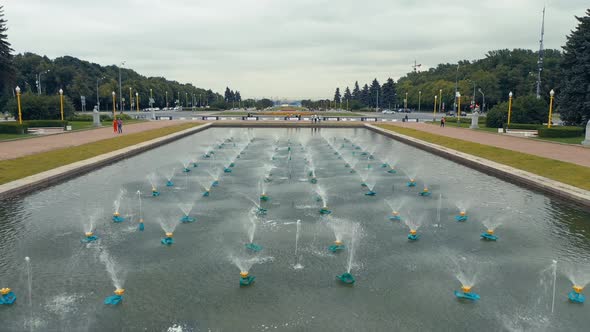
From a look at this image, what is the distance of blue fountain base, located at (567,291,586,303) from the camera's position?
761 centimetres

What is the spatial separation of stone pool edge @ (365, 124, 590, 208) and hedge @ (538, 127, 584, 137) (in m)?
11.6

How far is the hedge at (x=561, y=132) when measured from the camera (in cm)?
3294

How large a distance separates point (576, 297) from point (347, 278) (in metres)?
4.32

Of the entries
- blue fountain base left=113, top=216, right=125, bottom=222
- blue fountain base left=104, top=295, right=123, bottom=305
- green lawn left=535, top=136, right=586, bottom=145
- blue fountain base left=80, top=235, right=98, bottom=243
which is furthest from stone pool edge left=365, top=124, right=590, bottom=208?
blue fountain base left=80, top=235, right=98, bottom=243

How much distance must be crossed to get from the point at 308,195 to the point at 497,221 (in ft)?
21.2

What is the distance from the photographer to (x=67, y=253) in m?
9.60

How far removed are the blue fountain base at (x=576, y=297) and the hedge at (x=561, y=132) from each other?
30.2 m

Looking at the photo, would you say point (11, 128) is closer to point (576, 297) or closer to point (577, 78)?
point (576, 297)

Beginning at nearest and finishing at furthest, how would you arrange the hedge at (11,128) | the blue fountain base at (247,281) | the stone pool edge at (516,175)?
the blue fountain base at (247,281), the stone pool edge at (516,175), the hedge at (11,128)

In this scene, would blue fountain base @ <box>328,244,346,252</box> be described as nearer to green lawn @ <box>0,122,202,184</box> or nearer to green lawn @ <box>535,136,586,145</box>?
green lawn @ <box>0,122,202,184</box>

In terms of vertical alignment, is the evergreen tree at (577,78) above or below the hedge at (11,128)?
above

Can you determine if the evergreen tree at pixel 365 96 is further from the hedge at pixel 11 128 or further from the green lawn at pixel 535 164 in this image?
the hedge at pixel 11 128

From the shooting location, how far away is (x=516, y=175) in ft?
57.7

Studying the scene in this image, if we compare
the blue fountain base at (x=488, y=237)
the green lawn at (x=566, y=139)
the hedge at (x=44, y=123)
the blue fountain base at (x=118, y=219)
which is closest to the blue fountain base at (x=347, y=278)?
the blue fountain base at (x=488, y=237)
